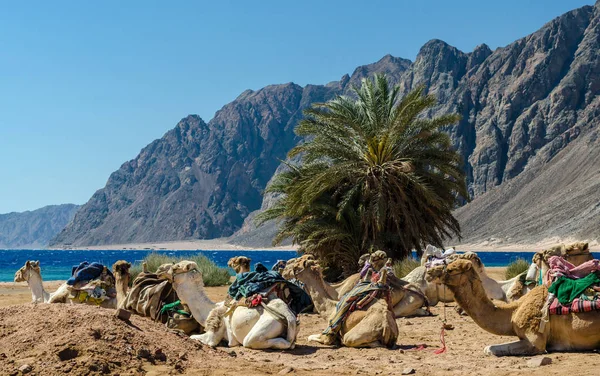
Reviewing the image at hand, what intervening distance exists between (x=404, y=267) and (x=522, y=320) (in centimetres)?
1111

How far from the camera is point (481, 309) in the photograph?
315 inches

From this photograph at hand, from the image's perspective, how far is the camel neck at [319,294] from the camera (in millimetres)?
11109

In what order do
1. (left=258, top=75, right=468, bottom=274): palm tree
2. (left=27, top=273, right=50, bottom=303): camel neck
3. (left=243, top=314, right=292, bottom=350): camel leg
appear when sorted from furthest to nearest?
(left=258, top=75, right=468, bottom=274): palm tree < (left=27, top=273, right=50, bottom=303): camel neck < (left=243, top=314, right=292, bottom=350): camel leg

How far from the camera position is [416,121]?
844 inches

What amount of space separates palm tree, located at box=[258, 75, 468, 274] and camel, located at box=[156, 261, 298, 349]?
1081cm

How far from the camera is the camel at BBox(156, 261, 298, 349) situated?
844 centimetres

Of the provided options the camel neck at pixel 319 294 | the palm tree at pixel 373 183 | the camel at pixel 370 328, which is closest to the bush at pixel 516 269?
the palm tree at pixel 373 183

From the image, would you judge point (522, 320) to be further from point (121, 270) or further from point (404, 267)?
point (404, 267)

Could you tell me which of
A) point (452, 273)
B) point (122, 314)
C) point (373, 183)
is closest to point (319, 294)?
point (452, 273)

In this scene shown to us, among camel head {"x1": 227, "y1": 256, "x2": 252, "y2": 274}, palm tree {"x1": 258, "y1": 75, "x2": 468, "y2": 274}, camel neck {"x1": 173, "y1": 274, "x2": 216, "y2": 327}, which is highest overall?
palm tree {"x1": 258, "y1": 75, "x2": 468, "y2": 274}

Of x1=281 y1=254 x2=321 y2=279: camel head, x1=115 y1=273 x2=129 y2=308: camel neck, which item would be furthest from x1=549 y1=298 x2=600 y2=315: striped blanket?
x1=115 y1=273 x2=129 y2=308: camel neck

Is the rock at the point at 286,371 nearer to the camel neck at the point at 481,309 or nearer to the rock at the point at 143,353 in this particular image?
the rock at the point at 143,353

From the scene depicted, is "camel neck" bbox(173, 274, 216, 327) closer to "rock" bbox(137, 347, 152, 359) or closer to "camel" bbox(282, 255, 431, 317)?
"rock" bbox(137, 347, 152, 359)

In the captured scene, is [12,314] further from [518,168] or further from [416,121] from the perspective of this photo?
[518,168]
